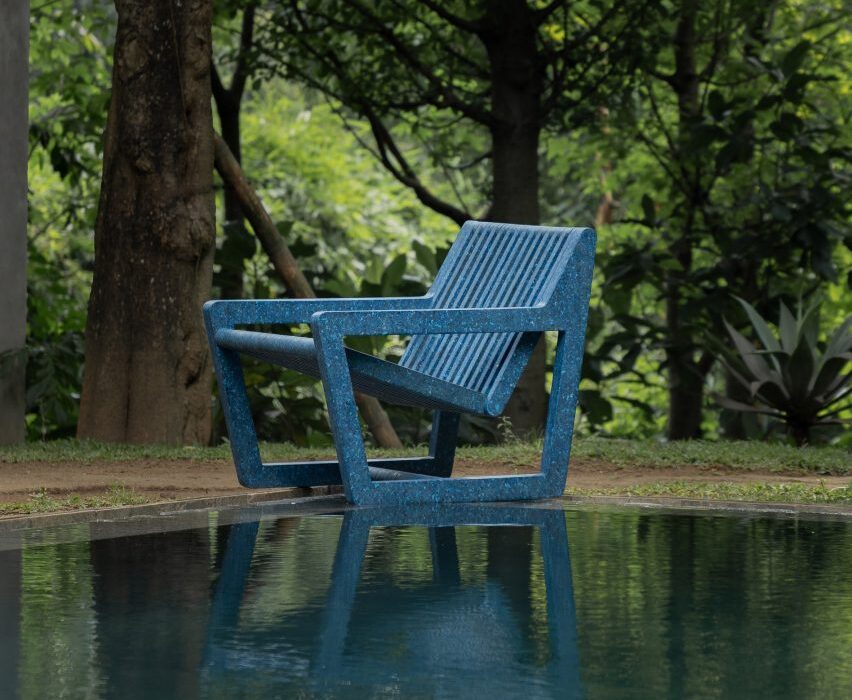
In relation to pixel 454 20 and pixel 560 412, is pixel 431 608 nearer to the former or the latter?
pixel 560 412

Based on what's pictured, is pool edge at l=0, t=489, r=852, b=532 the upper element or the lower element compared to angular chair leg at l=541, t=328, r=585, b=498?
lower

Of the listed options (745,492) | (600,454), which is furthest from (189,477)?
(745,492)

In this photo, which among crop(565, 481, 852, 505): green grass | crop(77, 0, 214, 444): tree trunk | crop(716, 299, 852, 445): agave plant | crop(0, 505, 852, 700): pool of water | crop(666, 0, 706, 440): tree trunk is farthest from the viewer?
crop(666, 0, 706, 440): tree trunk

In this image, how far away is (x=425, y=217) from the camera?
89.7 ft

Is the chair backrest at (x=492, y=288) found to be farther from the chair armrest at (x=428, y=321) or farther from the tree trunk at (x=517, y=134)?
the tree trunk at (x=517, y=134)

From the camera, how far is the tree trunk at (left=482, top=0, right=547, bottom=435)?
11.9m

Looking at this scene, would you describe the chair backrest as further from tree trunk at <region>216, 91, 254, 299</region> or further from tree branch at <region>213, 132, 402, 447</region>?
tree trunk at <region>216, 91, 254, 299</region>

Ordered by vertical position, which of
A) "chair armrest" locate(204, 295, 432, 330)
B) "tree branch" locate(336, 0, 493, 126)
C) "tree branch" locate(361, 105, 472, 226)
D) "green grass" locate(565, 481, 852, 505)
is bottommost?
"green grass" locate(565, 481, 852, 505)

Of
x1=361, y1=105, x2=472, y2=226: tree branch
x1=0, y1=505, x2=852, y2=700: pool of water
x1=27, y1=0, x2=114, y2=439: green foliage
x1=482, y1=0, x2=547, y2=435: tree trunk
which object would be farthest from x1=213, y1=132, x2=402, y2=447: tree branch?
x1=0, y1=505, x2=852, y2=700: pool of water

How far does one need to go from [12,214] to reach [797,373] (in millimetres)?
4956

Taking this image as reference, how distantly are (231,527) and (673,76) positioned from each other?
10.3 metres

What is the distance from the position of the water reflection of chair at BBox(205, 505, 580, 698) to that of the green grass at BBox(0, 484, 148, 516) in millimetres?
739

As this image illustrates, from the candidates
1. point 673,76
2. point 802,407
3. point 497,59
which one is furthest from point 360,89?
point 802,407

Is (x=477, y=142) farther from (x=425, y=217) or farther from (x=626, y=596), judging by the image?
(x=626, y=596)
